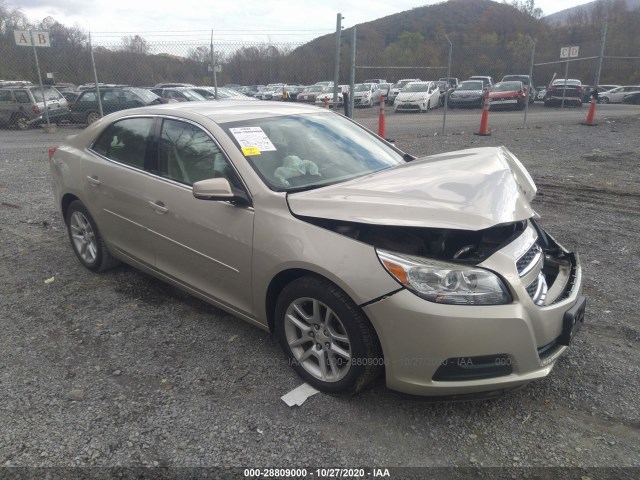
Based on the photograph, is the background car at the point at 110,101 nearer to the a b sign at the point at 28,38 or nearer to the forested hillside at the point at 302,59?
the forested hillside at the point at 302,59

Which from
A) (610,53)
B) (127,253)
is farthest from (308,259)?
(610,53)

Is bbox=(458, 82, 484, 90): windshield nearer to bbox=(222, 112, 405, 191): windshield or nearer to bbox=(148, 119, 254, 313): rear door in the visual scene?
bbox=(222, 112, 405, 191): windshield

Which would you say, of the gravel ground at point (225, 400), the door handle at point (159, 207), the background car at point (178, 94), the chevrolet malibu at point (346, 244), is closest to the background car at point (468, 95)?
the background car at point (178, 94)

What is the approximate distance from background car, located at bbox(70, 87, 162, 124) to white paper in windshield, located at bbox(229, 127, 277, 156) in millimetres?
13575

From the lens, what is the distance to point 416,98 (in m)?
22.4

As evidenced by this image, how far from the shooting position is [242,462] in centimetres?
233

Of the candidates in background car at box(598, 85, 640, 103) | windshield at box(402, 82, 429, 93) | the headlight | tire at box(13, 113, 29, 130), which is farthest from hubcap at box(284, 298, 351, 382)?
background car at box(598, 85, 640, 103)

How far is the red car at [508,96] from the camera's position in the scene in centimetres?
2222

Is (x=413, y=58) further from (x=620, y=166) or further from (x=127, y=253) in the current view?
(x=127, y=253)

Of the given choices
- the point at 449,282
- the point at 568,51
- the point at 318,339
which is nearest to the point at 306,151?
the point at 318,339

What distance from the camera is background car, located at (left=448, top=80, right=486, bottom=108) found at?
23.5 m

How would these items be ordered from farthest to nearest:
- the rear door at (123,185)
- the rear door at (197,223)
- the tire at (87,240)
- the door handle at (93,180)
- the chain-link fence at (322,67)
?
1. the chain-link fence at (322,67)
2. the tire at (87,240)
3. the door handle at (93,180)
4. the rear door at (123,185)
5. the rear door at (197,223)

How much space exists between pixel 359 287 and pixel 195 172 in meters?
1.56

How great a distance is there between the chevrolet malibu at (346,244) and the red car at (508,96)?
20653mm
